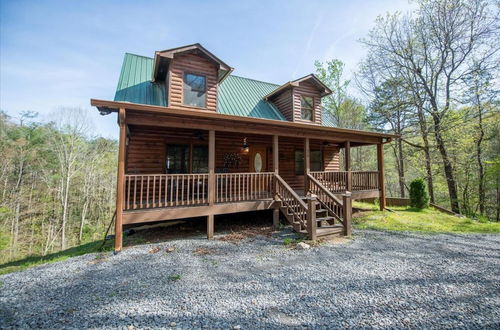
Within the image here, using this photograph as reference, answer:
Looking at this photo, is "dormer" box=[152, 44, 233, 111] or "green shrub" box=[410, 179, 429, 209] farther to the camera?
"green shrub" box=[410, 179, 429, 209]

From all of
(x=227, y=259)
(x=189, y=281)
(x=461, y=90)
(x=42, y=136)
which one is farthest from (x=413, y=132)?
(x=42, y=136)

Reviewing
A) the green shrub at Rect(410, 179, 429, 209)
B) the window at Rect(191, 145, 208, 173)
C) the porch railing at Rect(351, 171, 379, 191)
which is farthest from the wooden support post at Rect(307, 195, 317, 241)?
the green shrub at Rect(410, 179, 429, 209)

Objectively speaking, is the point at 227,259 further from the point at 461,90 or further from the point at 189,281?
the point at 461,90

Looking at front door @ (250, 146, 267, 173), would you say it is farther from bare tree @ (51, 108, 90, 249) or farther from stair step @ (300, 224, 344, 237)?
bare tree @ (51, 108, 90, 249)

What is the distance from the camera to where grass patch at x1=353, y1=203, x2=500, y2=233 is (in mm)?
7562

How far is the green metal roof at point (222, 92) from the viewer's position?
8272mm

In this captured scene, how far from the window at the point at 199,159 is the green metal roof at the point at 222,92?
6.13 feet

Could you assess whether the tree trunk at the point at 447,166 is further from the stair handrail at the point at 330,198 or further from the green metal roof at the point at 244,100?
the green metal roof at the point at 244,100

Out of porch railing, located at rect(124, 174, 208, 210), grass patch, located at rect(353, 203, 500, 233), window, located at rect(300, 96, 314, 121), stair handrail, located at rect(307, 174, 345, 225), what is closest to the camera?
porch railing, located at rect(124, 174, 208, 210)

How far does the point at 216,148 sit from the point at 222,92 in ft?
10.5

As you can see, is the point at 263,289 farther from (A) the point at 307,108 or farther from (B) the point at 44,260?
(A) the point at 307,108

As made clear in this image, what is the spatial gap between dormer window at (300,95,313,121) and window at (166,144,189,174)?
609 centimetres

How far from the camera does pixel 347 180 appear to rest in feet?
30.6

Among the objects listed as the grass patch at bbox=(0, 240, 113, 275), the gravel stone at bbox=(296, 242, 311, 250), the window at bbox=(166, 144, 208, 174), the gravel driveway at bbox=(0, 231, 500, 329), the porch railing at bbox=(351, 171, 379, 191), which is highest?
the window at bbox=(166, 144, 208, 174)
